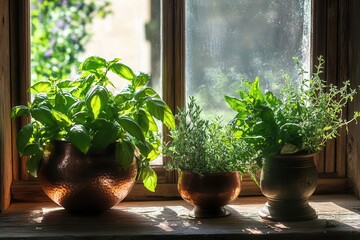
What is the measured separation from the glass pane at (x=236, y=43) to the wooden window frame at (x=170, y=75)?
0.04 m

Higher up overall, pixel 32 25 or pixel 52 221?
pixel 32 25

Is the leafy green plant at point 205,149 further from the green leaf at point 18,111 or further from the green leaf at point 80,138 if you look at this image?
the green leaf at point 18,111

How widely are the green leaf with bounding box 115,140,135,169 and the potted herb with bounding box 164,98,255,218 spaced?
0.41 feet

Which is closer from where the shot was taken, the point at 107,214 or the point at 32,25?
the point at 107,214

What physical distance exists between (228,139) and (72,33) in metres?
0.59

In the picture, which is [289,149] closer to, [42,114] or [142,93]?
[142,93]

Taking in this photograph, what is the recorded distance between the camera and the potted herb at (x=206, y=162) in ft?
5.60

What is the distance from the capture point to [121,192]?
68.3 inches

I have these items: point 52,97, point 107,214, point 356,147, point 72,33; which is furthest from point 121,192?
point 356,147

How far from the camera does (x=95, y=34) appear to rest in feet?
6.35

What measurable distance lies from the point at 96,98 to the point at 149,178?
11.7 inches

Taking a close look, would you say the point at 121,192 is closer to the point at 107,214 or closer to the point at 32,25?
the point at 107,214

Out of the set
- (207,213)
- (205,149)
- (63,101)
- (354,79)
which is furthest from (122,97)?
(354,79)

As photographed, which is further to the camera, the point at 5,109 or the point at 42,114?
the point at 5,109
